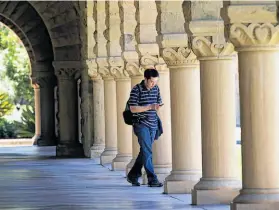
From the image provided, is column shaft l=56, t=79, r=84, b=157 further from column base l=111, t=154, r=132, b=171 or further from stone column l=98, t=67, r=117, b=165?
column base l=111, t=154, r=132, b=171

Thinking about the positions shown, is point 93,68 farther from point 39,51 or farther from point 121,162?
point 39,51

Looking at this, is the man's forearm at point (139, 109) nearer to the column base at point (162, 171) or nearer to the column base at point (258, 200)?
the column base at point (162, 171)

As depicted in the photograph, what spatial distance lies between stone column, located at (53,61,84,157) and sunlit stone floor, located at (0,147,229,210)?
419 centimetres

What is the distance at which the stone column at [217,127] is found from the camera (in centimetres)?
1185

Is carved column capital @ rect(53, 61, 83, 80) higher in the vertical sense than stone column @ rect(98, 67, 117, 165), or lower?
higher

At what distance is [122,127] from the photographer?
19172mm

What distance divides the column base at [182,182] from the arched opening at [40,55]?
1947 cm

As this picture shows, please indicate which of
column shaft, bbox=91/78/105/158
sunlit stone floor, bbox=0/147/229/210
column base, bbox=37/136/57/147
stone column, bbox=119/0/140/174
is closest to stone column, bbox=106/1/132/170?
sunlit stone floor, bbox=0/147/229/210

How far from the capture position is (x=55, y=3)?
27.5 metres

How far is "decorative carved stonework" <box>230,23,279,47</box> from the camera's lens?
9844 mm

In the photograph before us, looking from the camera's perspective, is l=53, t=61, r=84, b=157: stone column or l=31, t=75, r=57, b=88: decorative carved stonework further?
l=31, t=75, r=57, b=88: decorative carved stonework

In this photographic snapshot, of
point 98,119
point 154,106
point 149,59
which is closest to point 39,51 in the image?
point 98,119

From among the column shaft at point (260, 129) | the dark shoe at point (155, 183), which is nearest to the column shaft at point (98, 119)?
the dark shoe at point (155, 183)

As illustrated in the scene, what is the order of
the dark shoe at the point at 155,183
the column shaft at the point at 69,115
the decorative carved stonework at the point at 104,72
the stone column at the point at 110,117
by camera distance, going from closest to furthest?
the dark shoe at the point at 155,183 < the decorative carved stonework at the point at 104,72 < the stone column at the point at 110,117 < the column shaft at the point at 69,115
